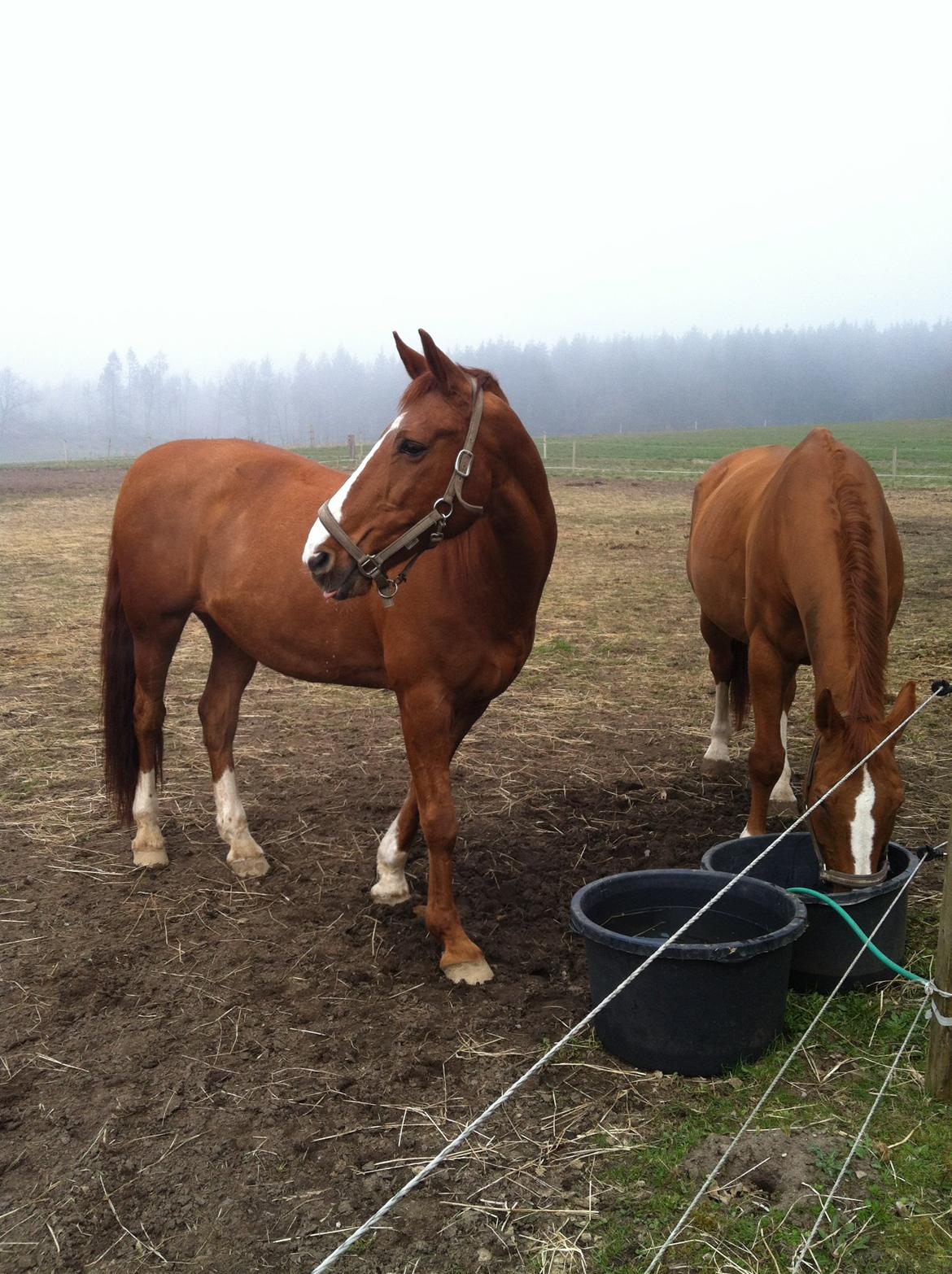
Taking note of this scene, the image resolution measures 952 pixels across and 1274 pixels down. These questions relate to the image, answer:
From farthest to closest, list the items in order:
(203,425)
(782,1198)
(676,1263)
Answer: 1. (203,425)
2. (782,1198)
3. (676,1263)

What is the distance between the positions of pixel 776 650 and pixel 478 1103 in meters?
2.43

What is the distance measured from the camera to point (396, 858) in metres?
4.12

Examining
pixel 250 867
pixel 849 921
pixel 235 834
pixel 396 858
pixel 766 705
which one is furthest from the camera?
pixel 235 834

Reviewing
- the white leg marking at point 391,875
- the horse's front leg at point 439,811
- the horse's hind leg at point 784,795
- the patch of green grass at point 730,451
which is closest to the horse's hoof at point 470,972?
the horse's front leg at point 439,811

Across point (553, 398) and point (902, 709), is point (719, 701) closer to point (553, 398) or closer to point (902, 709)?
point (902, 709)

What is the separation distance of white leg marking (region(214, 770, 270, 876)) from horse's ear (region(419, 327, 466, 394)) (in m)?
2.40

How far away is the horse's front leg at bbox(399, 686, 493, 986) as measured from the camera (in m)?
3.57

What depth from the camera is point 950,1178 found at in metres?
2.39

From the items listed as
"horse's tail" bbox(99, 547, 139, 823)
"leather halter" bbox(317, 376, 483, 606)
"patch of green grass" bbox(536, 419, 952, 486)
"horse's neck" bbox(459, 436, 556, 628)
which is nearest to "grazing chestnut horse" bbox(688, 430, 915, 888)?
"horse's neck" bbox(459, 436, 556, 628)

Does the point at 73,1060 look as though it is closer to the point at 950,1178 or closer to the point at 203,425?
Result: the point at 950,1178

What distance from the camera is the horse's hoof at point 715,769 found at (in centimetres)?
569

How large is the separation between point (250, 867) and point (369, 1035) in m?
1.50

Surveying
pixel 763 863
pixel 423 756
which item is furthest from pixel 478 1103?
pixel 763 863

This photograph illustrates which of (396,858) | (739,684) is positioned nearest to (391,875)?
(396,858)
